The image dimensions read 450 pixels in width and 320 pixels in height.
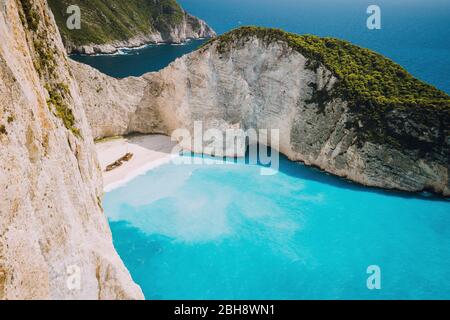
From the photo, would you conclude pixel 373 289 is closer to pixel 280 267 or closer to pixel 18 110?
pixel 280 267

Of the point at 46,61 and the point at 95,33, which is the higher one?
the point at 95,33

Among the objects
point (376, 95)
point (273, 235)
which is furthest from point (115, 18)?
point (273, 235)

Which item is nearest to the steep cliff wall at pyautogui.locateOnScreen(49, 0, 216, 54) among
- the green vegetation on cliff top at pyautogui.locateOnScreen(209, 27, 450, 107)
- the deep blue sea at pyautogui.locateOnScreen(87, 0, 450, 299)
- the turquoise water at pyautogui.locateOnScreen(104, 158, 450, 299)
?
the green vegetation on cliff top at pyautogui.locateOnScreen(209, 27, 450, 107)

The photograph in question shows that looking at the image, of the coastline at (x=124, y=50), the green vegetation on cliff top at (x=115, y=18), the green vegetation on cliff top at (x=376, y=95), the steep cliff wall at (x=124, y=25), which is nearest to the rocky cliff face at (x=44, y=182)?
the green vegetation on cliff top at (x=376, y=95)

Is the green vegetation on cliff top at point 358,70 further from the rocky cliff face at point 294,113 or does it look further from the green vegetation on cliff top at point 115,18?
the green vegetation on cliff top at point 115,18

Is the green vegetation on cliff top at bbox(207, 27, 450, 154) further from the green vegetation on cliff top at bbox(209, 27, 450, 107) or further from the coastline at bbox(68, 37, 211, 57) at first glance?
the coastline at bbox(68, 37, 211, 57)
